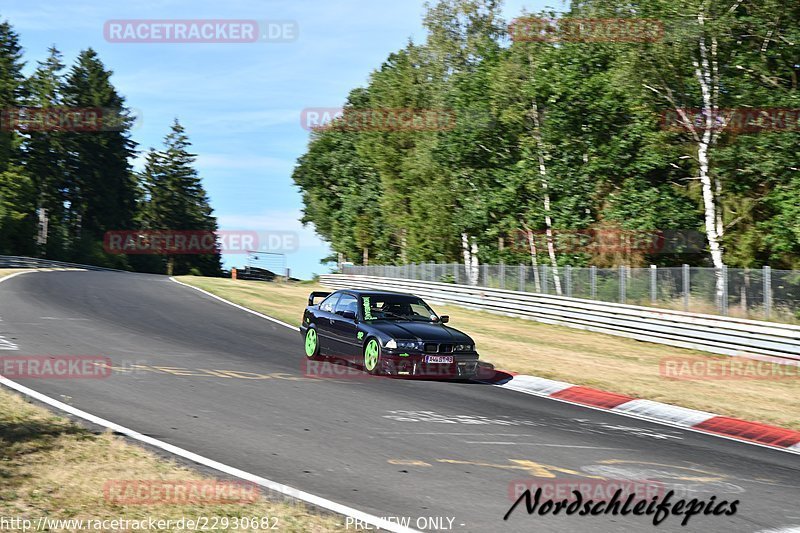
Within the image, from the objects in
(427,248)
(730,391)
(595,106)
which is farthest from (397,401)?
(427,248)

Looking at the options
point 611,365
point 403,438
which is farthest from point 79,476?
point 611,365

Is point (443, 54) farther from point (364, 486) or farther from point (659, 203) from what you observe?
point (364, 486)

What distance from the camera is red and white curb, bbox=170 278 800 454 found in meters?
11.8

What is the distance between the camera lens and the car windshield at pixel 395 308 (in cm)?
1543

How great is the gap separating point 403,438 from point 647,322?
1625 centimetres

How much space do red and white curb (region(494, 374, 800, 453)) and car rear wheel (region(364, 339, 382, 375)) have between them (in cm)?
234

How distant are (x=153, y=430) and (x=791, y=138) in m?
23.2

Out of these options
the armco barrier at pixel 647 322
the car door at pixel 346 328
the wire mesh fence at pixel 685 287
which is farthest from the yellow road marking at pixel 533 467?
the wire mesh fence at pixel 685 287

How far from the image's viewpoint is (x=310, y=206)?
272 ft

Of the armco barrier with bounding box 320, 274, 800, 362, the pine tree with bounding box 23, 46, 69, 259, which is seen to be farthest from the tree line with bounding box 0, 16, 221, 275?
the armco barrier with bounding box 320, 274, 800, 362

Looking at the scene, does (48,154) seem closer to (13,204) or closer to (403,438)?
(13,204)

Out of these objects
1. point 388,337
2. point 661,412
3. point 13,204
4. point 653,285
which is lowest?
point 661,412

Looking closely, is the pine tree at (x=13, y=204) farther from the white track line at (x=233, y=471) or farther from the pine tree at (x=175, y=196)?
the white track line at (x=233, y=471)

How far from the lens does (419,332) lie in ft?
47.2
